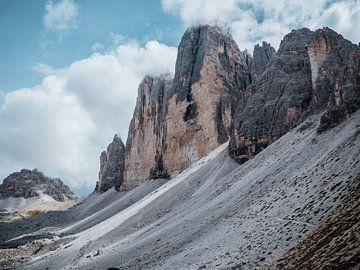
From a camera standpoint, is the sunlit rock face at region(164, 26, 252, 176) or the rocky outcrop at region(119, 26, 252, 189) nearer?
the sunlit rock face at region(164, 26, 252, 176)

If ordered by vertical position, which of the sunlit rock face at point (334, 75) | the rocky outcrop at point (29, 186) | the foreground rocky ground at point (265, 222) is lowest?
the foreground rocky ground at point (265, 222)

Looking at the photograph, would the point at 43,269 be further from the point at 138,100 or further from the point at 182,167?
the point at 138,100

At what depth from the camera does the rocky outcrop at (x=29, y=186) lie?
166 meters

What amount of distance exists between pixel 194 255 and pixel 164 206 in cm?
2611

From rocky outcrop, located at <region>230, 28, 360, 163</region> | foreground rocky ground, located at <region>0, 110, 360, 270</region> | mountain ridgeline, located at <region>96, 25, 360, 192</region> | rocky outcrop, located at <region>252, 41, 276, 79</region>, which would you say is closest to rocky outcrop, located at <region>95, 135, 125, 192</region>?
mountain ridgeline, located at <region>96, 25, 360, 192</region>

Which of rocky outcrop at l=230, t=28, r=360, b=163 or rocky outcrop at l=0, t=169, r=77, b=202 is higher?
rocky outcrop at l=0, t=169, r=77, b=202

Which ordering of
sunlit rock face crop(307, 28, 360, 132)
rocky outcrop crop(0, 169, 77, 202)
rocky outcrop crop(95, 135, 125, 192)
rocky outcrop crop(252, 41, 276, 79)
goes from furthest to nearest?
rocky outcrop crop(0, 169, 77, 202)
rocky outcrop crop(95, 135, 125, 192)
rocky outcrop crop(252, 41, 276, 79)
sunlit rock face crop(307, 28, 360, 132)

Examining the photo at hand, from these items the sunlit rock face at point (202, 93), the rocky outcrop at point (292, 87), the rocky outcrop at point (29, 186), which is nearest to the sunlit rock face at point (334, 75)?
the rocky outcrop at point (292, 87)

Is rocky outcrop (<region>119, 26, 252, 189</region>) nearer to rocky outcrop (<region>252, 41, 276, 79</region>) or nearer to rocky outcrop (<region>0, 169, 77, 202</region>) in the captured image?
rocky outcrop (<region>252, 41, 276, 79</region>)

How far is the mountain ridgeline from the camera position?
49156 millimetres

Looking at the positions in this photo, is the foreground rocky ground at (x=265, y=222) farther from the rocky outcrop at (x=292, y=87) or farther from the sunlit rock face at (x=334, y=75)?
the rocky outcrop at (x=292, y=87)

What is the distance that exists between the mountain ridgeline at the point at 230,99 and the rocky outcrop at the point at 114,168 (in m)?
0.41

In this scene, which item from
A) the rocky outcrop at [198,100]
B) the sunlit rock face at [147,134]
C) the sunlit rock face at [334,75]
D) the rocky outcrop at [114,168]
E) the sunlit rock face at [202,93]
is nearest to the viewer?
the sunlit rock face at [334,75]

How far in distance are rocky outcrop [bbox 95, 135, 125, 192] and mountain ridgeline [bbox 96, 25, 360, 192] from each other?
0.41 meters
